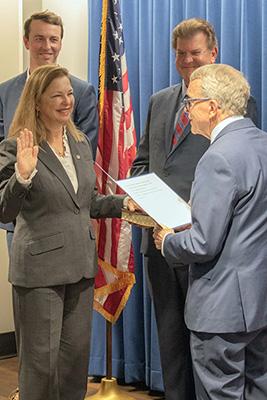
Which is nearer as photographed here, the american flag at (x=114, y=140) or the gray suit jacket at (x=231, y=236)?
the gray suit jacket at (x=231, y=236)

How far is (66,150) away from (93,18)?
1.53 metres

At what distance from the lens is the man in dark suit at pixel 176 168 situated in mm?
2949

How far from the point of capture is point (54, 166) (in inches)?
105

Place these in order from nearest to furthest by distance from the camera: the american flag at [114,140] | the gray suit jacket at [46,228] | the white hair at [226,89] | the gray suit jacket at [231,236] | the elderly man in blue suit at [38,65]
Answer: the gray suit jacket at [231,236]
the white hair at [226,89]
the gray suit jacket at [46,228]
the elderly man in blue suit at [38,65]
the american flag at [114,140]

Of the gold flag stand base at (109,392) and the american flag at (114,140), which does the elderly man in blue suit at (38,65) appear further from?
the gold flag stand base at (109,392)

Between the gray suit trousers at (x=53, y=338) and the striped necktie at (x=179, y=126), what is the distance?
0.73 m

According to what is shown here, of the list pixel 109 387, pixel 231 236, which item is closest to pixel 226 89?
pixel 231 236

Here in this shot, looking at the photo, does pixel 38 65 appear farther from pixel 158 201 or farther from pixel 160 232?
pixel 160 232

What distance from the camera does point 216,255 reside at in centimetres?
217

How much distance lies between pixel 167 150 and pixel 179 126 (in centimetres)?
12

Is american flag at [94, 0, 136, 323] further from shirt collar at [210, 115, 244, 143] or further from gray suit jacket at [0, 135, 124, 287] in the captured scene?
shirt collar at [210, 115, 244, 143]

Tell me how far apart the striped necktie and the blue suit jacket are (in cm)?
51

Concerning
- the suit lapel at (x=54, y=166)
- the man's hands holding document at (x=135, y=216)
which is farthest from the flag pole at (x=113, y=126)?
the suit lapel at (x=54, y=166)

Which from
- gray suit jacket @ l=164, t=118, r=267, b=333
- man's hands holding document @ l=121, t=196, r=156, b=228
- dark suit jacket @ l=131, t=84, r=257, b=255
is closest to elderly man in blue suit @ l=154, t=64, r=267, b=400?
gray suit jacket @ l=164, t=118, r=267, b=333
